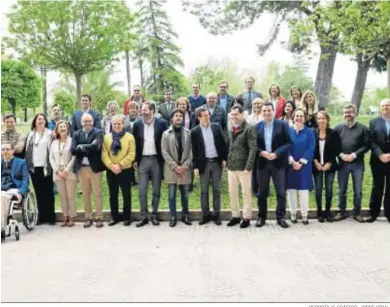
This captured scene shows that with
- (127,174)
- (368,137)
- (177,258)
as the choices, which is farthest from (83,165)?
(368,137)

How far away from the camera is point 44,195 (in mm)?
8594

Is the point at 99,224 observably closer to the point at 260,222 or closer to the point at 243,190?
the point at 243,190

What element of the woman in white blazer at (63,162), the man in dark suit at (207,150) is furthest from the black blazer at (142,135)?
the woman in white blazer at (63,162)

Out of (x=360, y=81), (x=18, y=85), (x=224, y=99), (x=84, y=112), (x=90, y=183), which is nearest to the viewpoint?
(x=90, y=183)

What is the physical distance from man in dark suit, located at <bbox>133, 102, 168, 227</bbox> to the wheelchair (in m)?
1.83

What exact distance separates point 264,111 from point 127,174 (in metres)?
2.60

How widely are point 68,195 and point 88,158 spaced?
0.76 metres

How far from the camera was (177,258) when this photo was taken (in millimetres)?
6383

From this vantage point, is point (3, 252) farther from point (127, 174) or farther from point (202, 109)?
point (202, 109)

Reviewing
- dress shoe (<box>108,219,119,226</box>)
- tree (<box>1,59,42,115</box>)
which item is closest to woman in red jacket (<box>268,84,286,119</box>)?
dress shoe (<box>108,219,119,226</box>)

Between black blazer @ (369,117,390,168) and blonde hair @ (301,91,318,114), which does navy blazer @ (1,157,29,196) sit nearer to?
blonde hair @ (301,91,318,114)

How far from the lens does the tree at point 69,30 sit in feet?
44.8

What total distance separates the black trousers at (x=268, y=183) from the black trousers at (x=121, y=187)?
228 centimetres

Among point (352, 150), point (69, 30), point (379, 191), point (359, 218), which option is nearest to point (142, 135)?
point (352, 150)
